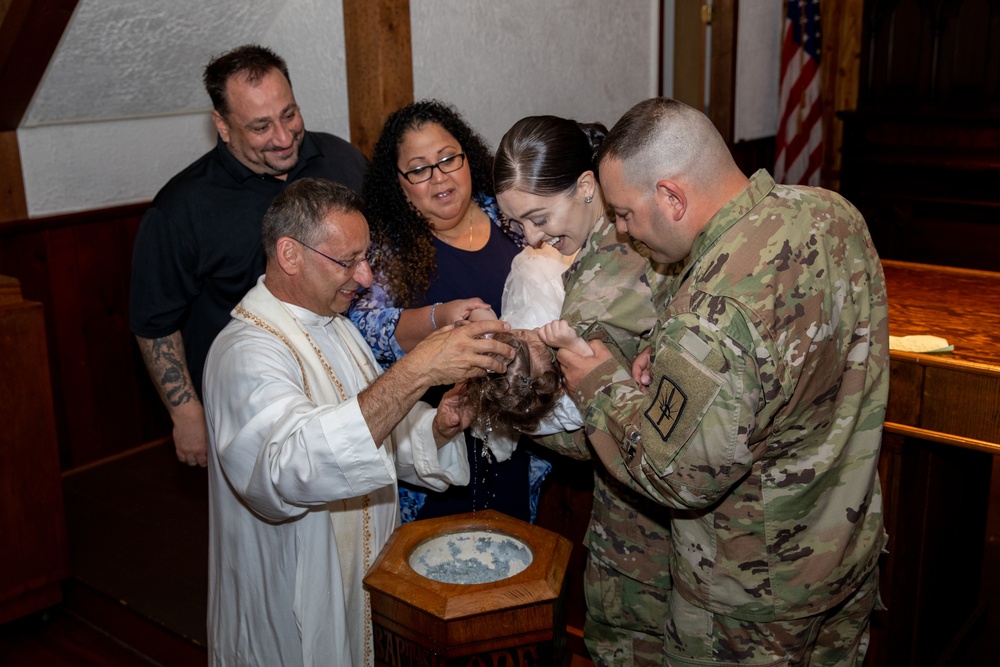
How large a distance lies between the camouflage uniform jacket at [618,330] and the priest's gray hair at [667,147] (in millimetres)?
350

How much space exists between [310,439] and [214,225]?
1.28m

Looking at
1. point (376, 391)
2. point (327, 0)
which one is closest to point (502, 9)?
point (327, 0)

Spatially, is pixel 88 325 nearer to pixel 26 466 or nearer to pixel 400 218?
pixel 26 466

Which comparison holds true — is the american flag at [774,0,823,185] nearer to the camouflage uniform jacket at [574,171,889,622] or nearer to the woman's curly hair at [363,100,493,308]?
the woman's curly hair at [363,100,493,308]

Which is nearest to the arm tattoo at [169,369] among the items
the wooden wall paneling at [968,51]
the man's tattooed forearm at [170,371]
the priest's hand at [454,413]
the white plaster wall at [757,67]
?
the man's tattooed forearm at [170,371]

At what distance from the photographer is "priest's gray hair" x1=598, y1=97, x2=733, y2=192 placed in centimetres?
168

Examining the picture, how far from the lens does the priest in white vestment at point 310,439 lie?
186 cm

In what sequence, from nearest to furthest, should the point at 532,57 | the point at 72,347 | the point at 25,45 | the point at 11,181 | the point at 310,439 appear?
the point at 310,439 → the point at 25,45 → the point at 11,181 → the point at 72,347 → the point at 532,57

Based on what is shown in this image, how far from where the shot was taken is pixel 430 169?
2619 millimetres

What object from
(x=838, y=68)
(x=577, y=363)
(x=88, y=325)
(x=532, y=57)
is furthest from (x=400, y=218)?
(x=838, y=68)

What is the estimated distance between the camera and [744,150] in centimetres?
684

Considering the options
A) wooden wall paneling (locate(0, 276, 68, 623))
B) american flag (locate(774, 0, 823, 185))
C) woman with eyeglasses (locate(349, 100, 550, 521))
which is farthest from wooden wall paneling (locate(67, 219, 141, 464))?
american flag (locate(774, 0, 823, 185))

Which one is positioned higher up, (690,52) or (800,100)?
(690,52)

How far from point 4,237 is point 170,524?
1333mm
